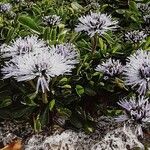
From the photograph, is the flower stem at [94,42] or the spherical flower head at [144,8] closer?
the flower stem at [94,42]

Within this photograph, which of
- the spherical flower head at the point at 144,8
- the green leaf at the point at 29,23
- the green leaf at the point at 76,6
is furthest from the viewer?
the green leaf at the point at 76,6

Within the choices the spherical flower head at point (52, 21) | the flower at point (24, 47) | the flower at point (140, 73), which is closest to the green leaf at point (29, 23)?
the spherical flower head at point (52, 21)

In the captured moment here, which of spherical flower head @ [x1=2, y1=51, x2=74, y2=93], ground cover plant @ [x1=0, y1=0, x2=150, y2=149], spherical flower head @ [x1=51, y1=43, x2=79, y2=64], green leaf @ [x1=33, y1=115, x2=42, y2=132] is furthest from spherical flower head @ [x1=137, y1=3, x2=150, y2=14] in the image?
green leaf @ [x1=33, y1=115, x2=42, y2=132]

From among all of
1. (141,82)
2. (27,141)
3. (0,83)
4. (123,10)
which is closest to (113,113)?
(141,82)

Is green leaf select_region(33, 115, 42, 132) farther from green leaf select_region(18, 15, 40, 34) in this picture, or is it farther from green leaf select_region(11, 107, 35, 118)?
green leaf select_region(18, 15, 40, 34)

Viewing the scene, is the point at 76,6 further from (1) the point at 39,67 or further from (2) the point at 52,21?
(1) the point at 39,67

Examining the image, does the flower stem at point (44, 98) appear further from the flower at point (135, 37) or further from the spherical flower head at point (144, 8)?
the spherical flower head at point (144, 8)

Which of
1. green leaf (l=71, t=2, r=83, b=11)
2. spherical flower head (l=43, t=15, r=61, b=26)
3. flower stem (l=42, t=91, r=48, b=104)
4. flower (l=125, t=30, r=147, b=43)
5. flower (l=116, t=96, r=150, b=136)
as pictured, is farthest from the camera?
green leaf (l=71, t=2, r=83, b=11)
